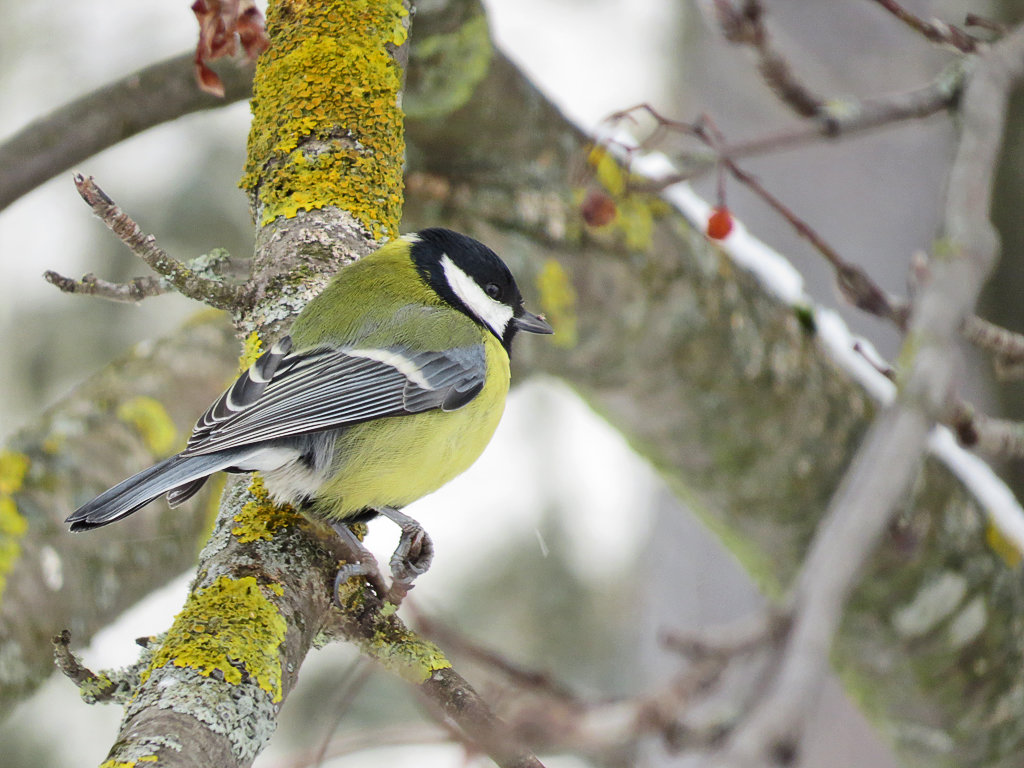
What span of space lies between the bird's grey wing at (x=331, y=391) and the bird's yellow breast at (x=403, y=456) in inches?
1.0

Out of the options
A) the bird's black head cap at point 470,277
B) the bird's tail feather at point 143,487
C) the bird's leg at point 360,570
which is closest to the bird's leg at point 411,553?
the bird's leg at point 360,570

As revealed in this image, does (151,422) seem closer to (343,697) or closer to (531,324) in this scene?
(531,324)

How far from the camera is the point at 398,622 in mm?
1444

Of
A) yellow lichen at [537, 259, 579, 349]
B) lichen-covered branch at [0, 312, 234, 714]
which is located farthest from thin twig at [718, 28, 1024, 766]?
lichen-covered branch at [0, 312, 234, 714]

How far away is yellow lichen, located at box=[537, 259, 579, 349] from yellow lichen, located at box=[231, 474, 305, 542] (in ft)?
3.97

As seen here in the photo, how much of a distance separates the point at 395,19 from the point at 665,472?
5.28 feet

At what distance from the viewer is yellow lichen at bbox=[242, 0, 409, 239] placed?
1.89 m

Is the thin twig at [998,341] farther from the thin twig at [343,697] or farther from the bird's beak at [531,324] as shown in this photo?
the bird's beak at [531,324]

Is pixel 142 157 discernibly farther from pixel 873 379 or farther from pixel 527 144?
pixel 873 379

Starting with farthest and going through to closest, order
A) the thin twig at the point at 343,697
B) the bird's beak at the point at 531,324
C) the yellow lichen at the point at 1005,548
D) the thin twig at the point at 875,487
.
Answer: the yellow lichen at the point at 1005,548 → the bird's beak at the point at 531,324 → the thin twig at the point at 343,697 → the thin twig at the point at 875,487

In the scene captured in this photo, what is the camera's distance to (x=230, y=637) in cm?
125

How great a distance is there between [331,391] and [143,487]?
0.39 meters

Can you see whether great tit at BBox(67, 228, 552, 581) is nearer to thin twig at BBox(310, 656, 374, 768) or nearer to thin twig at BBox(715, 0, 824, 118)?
thin twig at BBox(310, 656, 374, 768)

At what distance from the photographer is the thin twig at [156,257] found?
1528mm
